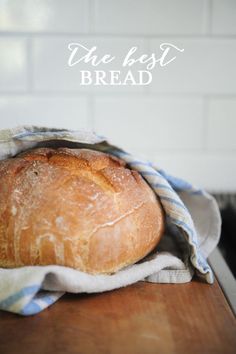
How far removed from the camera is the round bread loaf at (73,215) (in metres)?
0.58

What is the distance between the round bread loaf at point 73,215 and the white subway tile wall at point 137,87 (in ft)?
1.03

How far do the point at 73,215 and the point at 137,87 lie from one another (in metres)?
0.47

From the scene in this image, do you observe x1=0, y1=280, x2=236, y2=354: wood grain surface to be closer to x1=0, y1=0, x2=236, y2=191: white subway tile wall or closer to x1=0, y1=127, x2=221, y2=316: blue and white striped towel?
x1=0, y1=127, x2=221, y2=316: blue and white striped towel

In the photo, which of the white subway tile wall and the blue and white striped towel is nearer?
the blue and white striped towel

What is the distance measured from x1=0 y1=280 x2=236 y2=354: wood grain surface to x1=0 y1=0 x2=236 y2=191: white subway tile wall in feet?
1.32

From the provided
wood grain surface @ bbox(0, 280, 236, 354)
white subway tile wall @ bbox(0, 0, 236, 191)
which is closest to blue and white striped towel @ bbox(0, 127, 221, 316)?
wood grain surface @ bbox(0, 280, 236, 354)

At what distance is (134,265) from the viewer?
65 cm

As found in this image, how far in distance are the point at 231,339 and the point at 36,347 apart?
0.69 ft

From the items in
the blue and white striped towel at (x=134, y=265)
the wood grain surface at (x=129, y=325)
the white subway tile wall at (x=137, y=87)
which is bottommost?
the wood grain surface at (x=129, y=325)

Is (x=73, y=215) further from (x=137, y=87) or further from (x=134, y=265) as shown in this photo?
(x=137, y=87)

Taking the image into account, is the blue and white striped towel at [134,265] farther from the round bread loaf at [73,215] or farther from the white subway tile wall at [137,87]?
the white subway tile wall at [137,87]

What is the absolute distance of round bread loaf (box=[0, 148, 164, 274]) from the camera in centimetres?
58

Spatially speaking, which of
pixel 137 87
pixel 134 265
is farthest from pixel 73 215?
pixel 137 87

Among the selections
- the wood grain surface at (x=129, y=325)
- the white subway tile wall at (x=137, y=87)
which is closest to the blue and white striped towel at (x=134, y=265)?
the wood grain surface at (x=129, y=325)
